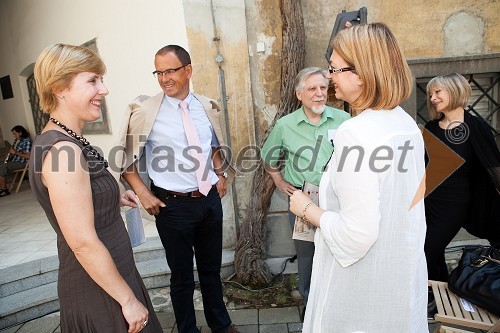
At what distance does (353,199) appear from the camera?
1337 millimetres

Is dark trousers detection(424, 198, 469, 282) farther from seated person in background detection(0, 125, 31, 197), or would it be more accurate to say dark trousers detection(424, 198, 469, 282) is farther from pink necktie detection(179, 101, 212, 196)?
seated person in background detection(0, 125, 31, 197)

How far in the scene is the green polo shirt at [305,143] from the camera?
2879mm

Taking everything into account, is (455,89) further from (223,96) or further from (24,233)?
(24,233)

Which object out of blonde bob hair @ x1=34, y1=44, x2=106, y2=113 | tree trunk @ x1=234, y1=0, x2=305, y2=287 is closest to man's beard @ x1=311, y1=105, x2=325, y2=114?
tree trunk @ x1=234, y1=0, x2=305, y2=287

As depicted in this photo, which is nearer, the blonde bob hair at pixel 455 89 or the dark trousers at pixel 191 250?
the dark trousers at pixel 191 250

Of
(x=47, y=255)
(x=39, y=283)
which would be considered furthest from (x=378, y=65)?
(x=47, y=255)

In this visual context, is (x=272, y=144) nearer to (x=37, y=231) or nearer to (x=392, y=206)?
(x=392, y=206)

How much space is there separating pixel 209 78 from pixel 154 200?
178 centimetres

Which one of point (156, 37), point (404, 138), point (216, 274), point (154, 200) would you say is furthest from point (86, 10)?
point (404, 138)

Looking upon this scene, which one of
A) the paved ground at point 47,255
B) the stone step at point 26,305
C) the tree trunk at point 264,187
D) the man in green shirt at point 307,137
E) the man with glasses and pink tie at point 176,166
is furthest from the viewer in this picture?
the tree trunk at point 264,187

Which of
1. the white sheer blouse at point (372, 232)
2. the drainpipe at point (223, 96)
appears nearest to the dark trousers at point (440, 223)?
the white sheer blouse at point (372, 232)

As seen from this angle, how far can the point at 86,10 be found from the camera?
5.45 m

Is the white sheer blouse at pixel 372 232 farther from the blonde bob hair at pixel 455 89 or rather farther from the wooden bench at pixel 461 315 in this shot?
the blonde bob hair at pixel 455 89

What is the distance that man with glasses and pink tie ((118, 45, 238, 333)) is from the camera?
255 cm
